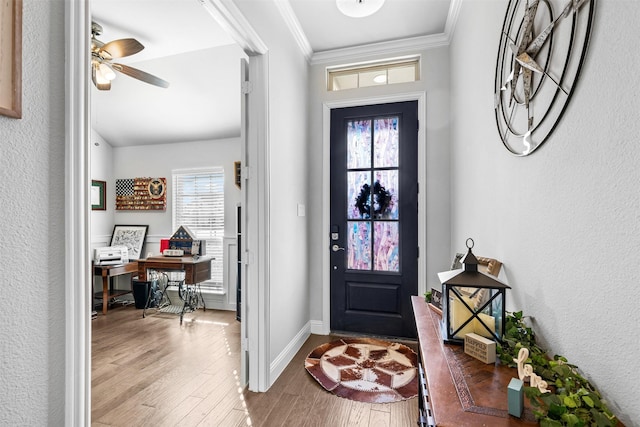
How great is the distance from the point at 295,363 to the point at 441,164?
217 centimetres

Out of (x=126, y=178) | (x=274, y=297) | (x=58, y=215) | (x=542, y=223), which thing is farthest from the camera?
(x=126, y=178)

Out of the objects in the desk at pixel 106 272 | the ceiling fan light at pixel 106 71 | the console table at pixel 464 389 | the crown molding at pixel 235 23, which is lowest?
the desk at pixel 106 272

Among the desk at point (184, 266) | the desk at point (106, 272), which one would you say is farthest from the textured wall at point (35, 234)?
the desk at point (106, 272)

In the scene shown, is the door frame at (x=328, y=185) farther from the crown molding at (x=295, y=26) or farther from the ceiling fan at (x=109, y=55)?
the ceiling fan at (x=109, y=55)

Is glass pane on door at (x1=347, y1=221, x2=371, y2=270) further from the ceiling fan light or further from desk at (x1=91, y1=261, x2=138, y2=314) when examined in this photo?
desk at (x1=91, y1=261, x2=138, y2=314)

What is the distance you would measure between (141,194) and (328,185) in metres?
3.14

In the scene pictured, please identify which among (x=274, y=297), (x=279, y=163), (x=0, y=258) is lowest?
(x=274, y=297)

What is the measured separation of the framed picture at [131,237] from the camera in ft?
15.0

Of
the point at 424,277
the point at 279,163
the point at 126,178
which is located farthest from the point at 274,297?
the point at 126,178

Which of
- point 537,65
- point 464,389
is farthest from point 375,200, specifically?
point 464,389

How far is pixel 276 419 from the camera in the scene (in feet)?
6.02

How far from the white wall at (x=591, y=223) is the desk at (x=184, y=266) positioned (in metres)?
3.35

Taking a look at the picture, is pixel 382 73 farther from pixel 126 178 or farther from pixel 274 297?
pixel 126 178

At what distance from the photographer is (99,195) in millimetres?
4551
